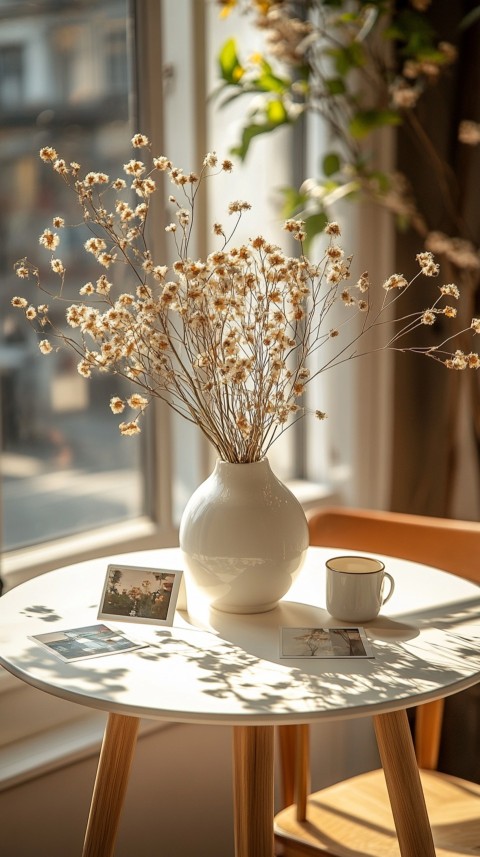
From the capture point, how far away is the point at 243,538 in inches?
54.6

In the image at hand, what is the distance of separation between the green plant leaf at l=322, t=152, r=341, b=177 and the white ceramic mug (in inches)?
55.6

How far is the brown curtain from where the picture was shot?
287cm

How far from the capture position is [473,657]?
4.24 ft

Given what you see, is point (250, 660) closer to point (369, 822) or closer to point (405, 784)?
point (405, 784)

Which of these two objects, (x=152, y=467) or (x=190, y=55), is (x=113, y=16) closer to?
(x=190, y=55)

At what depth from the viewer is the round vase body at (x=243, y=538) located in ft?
4.57

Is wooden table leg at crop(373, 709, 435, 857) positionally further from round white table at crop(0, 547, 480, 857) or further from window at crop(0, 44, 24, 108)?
window at crop(0, 44, 24, 108)

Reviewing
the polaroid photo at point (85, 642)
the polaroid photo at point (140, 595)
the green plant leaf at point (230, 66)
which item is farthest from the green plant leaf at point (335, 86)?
the polaroid photo at point (85, 642)

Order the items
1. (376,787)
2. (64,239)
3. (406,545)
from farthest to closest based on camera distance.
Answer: (64,239)
(406,545)
(376,787)

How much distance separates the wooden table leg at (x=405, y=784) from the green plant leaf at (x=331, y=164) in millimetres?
1630

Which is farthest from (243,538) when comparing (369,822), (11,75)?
(11,75)

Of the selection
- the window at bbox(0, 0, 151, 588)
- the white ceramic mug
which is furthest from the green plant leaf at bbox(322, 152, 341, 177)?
the white ceramic mug

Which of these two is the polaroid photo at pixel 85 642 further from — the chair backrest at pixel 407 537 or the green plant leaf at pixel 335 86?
the green plant leaf at pixel 335 86

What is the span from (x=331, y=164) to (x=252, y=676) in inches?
65.6
